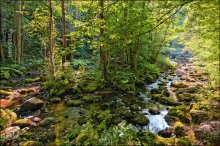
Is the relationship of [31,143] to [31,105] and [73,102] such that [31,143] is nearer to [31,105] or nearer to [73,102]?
[31,105]

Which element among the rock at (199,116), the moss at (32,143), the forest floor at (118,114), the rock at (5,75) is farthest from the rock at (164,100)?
the rock at (5,75)

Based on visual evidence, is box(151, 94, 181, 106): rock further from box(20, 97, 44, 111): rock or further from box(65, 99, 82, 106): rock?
box(20, 97, 44, 111): rock

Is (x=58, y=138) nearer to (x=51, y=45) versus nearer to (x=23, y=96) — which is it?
(x=23, y=96)

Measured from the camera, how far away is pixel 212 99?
833 cm

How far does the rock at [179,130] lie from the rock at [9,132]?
5.01 metres

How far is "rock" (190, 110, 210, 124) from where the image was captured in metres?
7.08

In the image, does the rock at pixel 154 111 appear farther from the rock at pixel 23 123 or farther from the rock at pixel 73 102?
the rock at pixel 23 123

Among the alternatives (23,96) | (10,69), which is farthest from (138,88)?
(10,69)

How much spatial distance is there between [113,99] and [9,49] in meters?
12.9

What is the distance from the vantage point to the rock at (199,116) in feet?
23.2

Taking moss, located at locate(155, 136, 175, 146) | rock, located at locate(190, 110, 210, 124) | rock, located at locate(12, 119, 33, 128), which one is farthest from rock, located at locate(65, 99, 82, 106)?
rock, located at locate(190, 110, 210, 124)

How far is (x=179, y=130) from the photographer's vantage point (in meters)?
6.64

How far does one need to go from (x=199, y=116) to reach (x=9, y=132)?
248 inches

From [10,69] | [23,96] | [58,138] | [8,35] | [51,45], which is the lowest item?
[58,138]
